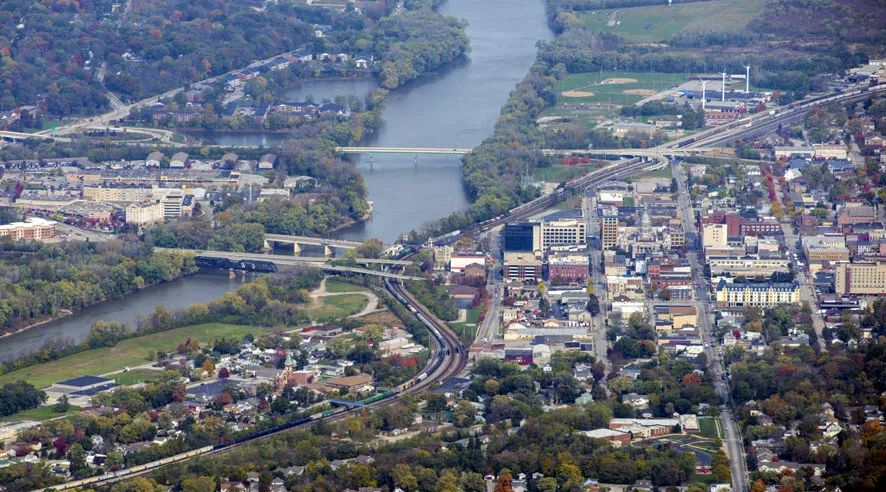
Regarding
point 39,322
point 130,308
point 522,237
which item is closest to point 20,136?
point 130,308

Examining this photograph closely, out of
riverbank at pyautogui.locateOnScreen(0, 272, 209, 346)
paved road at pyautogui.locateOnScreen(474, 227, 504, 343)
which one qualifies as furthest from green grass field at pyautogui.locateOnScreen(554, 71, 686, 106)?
riverbank at pyautogui.locateOnScreen(0, 272, 209, 346)

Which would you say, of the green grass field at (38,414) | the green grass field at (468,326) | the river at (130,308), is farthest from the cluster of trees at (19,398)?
the green grass field at (468,326)

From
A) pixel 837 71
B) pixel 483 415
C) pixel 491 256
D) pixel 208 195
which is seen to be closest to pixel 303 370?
pixel 483 415

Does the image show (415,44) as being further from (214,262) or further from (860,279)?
(860,279)

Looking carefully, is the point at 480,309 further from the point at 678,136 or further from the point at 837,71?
the point at 837,71

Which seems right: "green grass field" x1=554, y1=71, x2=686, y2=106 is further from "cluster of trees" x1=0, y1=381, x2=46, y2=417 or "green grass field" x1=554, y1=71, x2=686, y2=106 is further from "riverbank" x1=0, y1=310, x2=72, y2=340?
"cluster of trees" x1=0, y1=381, x2=46, y2=417

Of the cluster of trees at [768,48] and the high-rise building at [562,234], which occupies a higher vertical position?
the cluster of trees at [768,48]

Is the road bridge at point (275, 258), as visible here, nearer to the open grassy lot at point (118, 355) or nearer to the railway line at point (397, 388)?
the railway line at point (397, 388)
